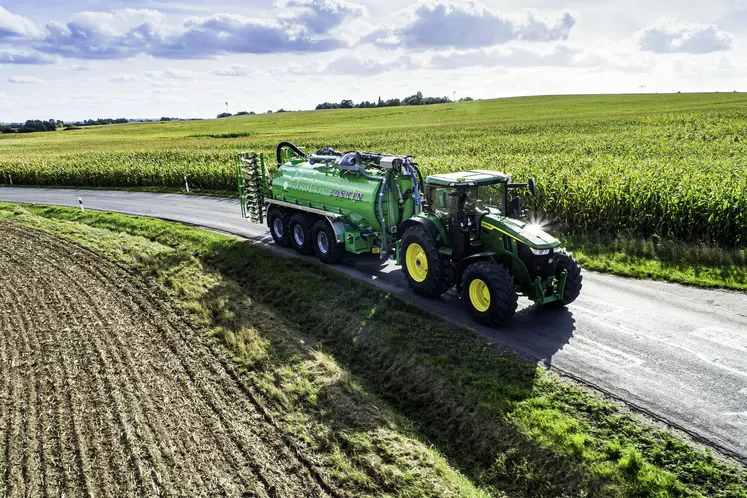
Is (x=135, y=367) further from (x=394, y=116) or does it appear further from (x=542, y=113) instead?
(x=394, y=116)

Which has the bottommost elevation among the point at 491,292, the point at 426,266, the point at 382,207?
the point at 491,292

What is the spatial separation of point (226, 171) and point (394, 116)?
63955 millimetres

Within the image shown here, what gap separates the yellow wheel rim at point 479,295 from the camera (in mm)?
9984

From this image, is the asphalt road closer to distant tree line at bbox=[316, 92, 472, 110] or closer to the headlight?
the headlight

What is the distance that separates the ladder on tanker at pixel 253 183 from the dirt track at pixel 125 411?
246 inches

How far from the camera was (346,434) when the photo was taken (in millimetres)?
7109

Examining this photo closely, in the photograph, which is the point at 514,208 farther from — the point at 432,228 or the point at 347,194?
the point at 347,194

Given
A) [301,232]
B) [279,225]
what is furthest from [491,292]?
[279,225]

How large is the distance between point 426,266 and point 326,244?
3.91 m

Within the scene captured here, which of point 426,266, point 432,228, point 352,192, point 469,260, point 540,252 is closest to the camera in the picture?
point 540,252

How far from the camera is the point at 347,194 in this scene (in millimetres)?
13734

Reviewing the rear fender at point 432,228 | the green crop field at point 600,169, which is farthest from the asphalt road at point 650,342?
the green crop field at point 600,169

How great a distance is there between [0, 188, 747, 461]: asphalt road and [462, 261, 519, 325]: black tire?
31cm

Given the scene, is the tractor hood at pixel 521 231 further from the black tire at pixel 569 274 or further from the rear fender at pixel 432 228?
the rear fender at pixel 432 228
